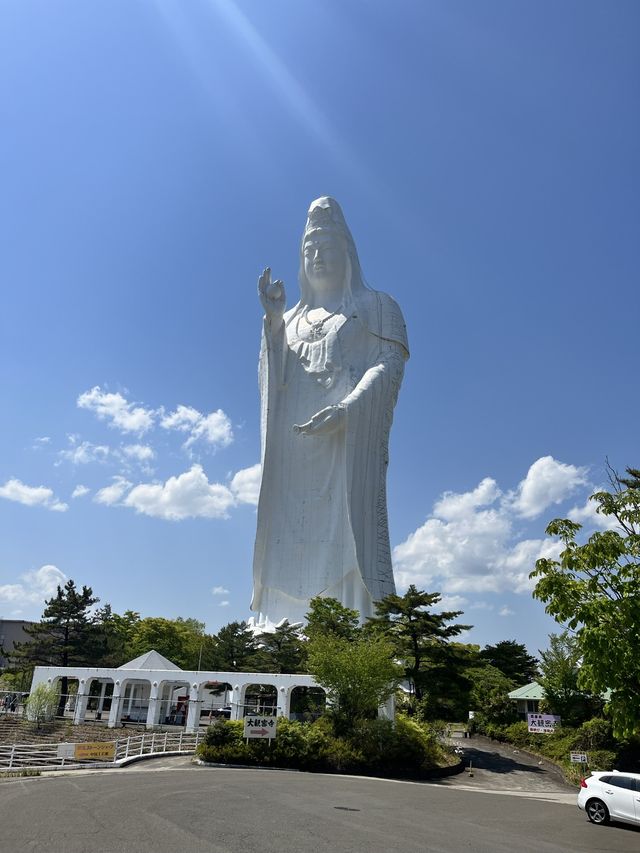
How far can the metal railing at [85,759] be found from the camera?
56.0 ft

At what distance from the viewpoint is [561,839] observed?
9.98 meters

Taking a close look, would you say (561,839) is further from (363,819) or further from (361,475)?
(361,475)

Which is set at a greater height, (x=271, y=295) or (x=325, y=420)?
(x=271, y=295)

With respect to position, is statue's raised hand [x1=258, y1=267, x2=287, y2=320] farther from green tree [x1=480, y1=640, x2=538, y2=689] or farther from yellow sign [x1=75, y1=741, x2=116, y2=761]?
green tree [x1=480, y1=640, x2=538, y2=689]

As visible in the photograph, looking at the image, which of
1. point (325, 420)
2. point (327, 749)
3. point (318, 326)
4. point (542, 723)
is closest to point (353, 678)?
point (327, 749)

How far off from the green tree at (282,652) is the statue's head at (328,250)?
17.3 metres

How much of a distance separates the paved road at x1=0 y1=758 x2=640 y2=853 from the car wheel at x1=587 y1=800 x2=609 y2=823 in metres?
0.34

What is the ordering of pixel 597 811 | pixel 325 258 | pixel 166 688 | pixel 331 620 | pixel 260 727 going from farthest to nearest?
pixel 325 258
pixel 166 688
pixel 331 620
pixel 260 727
pixel 597 811

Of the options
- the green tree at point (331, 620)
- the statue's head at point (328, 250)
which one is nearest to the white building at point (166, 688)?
the green tree at point (331, 620)

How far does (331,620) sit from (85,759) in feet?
32.0

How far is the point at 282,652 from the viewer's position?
26.9m

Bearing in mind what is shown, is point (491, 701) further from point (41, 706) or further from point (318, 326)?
point (318, 326)

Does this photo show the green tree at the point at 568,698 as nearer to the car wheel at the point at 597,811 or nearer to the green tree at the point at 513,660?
the car wheel at the point at 597,811

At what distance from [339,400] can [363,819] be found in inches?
943
